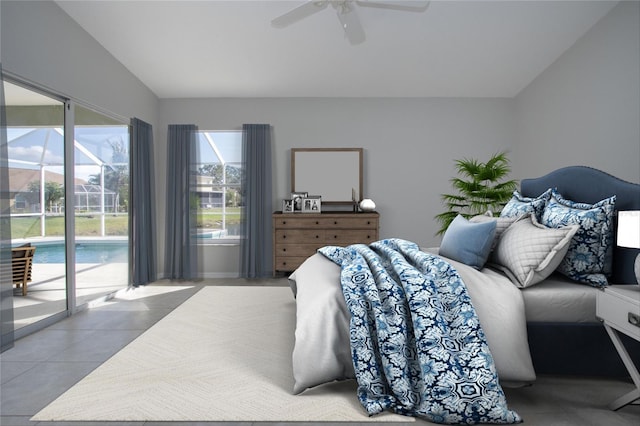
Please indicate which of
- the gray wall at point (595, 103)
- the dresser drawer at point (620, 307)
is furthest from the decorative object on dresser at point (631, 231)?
the gray wall at point (595, 103)

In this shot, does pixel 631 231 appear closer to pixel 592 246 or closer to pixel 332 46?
pixel 592 246

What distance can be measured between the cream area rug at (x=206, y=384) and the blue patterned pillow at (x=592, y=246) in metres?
1.37

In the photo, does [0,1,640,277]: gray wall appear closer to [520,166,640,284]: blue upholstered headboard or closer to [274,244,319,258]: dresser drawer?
[274,244,319,258]: dresser drawer

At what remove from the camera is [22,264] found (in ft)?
10.5

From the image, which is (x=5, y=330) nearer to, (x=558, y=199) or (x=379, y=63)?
(x=558, y=199)

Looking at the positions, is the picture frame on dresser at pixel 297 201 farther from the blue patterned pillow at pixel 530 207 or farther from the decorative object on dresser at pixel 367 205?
the blue patterned pillow at pixel 530 207

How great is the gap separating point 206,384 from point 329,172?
156 inches

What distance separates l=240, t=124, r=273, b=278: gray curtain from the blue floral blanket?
3.58m

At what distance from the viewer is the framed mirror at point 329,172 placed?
577cm

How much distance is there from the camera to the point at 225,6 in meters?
3.79

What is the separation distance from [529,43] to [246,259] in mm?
4386

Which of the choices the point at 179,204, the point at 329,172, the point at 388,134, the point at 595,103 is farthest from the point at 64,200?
the point at 595,103

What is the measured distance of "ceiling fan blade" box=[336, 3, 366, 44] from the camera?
2895 mm

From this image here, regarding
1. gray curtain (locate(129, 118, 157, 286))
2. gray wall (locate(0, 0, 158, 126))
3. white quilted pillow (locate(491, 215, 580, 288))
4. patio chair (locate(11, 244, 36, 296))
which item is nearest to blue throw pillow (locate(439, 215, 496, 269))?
white quilted pillow (locate(491, 215, 580, 288))
